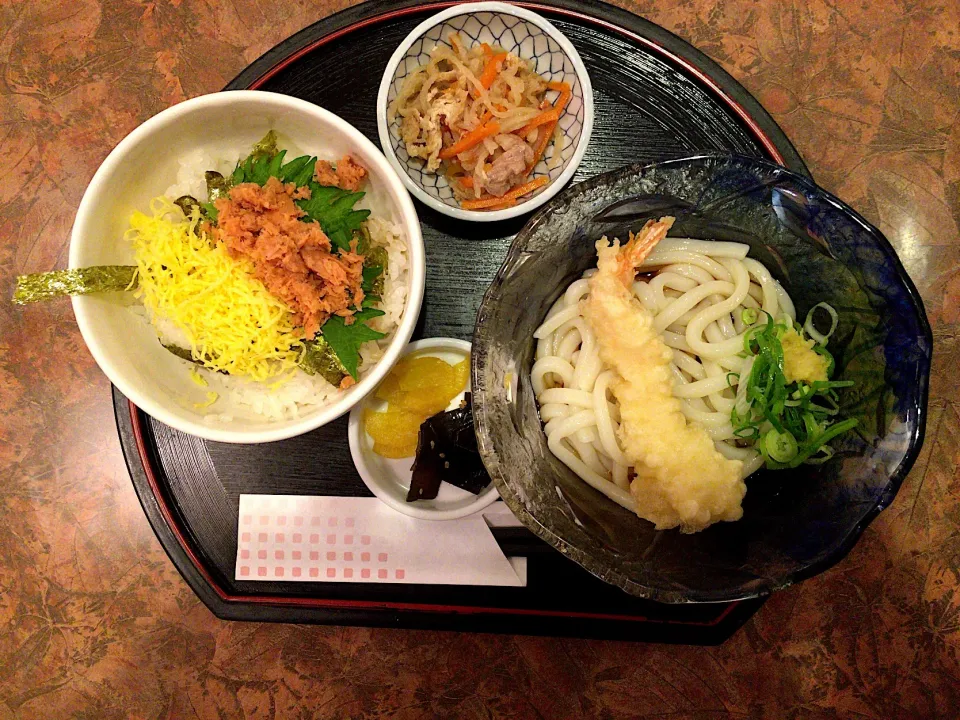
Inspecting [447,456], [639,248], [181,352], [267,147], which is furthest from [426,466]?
[267,147]

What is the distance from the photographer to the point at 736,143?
1673 millimetres

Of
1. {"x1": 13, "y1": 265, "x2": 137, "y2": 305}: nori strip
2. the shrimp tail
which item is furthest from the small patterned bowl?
{"x1": 13, "y1": 265, "x2": 137, "y2": 305}: nori strip

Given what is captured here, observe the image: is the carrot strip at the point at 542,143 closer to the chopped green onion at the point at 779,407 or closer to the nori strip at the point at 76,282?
the chopped green onion at the point at 779,407

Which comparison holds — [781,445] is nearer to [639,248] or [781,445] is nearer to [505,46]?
[639,248]

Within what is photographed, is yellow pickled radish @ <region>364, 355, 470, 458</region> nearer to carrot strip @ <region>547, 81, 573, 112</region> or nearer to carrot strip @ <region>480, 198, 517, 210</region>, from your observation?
carrot strip @ <region>480, 198, 517, 210</region>

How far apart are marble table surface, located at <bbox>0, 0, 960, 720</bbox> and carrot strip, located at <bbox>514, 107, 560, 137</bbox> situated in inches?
22.1

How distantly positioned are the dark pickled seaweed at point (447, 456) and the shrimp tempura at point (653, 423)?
1.53ft

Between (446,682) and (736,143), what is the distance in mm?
1770

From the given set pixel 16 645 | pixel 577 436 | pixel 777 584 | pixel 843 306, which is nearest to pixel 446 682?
pixel 577 436

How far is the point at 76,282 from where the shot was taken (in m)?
1.29

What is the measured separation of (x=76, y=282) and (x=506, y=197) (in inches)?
40.4

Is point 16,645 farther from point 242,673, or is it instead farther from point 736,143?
point 736,143

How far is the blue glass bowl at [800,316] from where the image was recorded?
125 cm

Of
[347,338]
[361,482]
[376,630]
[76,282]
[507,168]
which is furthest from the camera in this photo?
[376,630]
